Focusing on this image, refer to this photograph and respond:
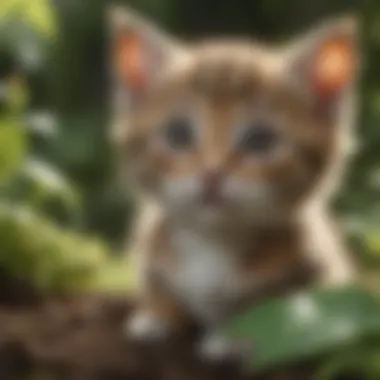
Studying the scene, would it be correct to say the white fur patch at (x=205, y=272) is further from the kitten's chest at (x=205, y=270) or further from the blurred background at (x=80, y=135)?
the blurred background at (x=80, y=135)

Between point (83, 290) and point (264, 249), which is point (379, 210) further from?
point (83, 290)

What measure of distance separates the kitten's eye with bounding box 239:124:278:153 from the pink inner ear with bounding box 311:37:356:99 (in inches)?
2.1

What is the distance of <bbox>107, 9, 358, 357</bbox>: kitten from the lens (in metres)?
0.79

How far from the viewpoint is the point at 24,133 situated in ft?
3.07

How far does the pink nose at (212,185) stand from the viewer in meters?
0.77

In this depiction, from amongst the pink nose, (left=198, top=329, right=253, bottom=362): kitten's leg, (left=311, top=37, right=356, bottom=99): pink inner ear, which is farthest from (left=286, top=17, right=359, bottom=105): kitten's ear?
(left=198, top=329, right=253, bottom=362): kitten's leg

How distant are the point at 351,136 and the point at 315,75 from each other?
9cm

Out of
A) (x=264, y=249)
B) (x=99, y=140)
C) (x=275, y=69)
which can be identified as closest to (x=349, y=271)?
(x=264, y=249)

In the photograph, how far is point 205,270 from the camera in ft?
2.74

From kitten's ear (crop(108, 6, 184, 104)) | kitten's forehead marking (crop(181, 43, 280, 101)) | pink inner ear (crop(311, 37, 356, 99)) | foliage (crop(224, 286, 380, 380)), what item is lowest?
foliage (crop(224, 286, 380, 380))

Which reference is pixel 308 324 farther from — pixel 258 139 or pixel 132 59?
pixel 132 59

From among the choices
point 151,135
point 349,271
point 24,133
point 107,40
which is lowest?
point 349,271

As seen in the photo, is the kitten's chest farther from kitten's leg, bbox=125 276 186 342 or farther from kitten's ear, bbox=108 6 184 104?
kitten's ear, bbox=108 6 184 104

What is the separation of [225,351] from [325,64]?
251mm
